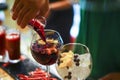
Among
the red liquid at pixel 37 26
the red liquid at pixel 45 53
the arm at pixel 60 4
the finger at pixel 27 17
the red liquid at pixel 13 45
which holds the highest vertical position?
the finger at pixel 27 17

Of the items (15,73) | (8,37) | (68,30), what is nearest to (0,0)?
(68,30)

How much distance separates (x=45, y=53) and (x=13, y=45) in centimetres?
35

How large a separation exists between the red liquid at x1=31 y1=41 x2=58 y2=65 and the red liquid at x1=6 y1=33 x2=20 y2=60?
29 cm

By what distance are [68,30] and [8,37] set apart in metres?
0.97

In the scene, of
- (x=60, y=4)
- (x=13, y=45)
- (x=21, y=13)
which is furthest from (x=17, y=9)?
(x=60, y=4)

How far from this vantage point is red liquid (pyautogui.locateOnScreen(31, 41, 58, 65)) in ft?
3.38

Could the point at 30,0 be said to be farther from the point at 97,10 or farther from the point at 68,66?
the point at 97,10

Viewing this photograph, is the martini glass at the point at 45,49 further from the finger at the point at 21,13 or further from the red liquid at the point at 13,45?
the red liquid at the point at 13,45

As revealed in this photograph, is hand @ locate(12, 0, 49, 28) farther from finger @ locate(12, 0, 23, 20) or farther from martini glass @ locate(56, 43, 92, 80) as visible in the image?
martini glass @ locate(56, 43, 92, 80)

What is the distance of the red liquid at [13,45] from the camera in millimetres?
1327

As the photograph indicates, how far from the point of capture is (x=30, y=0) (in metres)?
0.91

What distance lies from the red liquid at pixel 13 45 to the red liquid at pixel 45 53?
0.29 metres

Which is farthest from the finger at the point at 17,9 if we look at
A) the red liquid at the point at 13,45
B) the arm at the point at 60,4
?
the arm at the point at 60,4

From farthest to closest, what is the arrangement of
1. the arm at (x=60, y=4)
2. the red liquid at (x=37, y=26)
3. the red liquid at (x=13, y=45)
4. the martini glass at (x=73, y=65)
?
the arm at (x=60, y=4) < the red liquid at (x=13, y=45) < the red liquid at (x=37, y=26) < the martini glass at (x=73, y=65)
